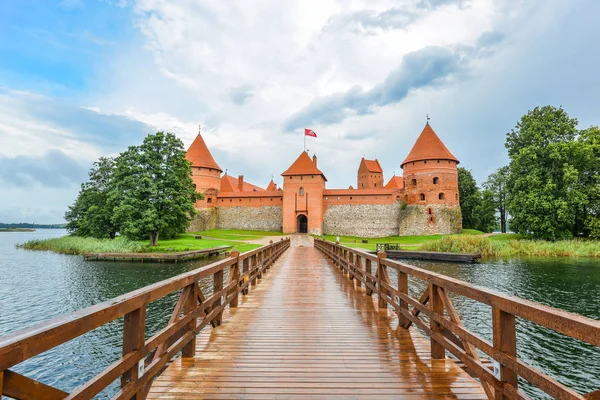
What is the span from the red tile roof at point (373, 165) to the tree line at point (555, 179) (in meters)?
32.1

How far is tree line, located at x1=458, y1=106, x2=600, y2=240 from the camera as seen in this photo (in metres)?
24.3

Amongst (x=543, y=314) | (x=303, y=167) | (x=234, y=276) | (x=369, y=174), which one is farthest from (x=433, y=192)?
(x=543, y=314)

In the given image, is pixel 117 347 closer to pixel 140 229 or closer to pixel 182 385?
pixel 182 385

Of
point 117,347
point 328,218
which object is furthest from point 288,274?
point 328,218

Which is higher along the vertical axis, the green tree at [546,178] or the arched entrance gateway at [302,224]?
the green tree at [546,178]

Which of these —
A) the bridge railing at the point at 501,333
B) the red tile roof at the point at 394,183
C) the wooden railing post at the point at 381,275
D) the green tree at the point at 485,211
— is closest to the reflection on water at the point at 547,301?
the wooden railing post at the point at 381,275

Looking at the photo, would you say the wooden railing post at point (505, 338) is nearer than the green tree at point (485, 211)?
Yes

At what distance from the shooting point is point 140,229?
2481 cm

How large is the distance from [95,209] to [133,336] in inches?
1355

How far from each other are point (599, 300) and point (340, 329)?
1082cm

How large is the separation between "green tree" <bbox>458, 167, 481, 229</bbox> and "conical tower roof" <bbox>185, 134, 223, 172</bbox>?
3219 centimetres

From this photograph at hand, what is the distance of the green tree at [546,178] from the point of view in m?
24.4

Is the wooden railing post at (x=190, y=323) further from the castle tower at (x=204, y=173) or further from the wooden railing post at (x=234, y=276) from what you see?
the castle tower at (x=204, y=173)

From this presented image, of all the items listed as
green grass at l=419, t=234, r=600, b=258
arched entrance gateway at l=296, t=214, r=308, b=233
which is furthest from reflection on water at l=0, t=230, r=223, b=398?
arched entrance gateway at l=296, t=214, r=308, b=233
